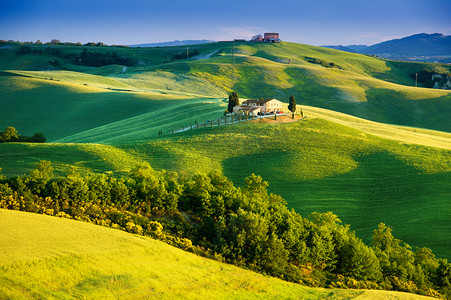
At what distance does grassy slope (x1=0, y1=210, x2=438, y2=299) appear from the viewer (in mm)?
24328

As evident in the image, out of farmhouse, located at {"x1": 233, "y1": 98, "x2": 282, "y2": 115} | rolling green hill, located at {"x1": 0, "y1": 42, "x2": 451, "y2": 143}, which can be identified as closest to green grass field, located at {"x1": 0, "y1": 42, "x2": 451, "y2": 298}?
rolling green hill, located at {"x1": 0, "y1": 42, "x2": 451, "y2": 143}

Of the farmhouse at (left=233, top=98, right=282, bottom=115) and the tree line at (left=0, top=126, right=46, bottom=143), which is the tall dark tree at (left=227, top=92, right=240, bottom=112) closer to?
the farmhouse at (left=233, top=98, right=282, bottom=115)

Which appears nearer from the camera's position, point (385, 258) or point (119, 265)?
point (119, 265)

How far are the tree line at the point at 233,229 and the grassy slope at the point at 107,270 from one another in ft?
6.96

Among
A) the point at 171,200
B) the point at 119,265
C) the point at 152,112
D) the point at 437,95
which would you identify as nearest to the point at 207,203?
the point at 171,200

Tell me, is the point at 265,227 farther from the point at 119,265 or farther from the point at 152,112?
the point at 152,112

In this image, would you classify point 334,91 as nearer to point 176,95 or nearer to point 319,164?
point 176,95

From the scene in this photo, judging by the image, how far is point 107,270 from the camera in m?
26.6

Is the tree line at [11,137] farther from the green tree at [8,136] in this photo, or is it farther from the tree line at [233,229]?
the tree line at [233,229]

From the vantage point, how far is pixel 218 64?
197m

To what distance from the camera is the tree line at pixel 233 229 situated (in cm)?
3506

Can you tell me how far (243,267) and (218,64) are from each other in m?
170

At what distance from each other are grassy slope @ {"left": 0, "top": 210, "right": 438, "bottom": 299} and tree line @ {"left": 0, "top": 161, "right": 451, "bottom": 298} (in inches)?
83.5

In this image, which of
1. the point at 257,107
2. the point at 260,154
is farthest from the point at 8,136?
the point at 257,107
